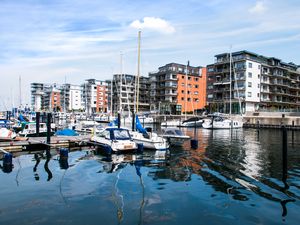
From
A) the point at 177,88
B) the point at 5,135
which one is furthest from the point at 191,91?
the point at 5,135

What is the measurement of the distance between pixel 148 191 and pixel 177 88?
98436 millimetres

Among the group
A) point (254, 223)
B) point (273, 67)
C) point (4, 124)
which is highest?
point (273, 67)

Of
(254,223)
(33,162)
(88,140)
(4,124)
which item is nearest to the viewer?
(254,223)

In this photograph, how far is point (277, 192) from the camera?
1502cm

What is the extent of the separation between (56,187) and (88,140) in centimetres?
1628

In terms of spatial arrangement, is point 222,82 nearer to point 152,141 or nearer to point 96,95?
point 152,141

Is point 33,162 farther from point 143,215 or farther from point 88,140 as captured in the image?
point 143,215

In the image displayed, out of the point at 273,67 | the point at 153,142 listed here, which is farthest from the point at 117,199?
the point at 273,67

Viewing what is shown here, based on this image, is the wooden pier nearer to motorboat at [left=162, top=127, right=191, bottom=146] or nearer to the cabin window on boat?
the cabin window on boat

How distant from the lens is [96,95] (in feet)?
532

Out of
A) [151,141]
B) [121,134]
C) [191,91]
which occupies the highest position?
[191,91]

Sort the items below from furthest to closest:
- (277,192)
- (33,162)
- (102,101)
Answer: (102,101), (33,162), (277,192)

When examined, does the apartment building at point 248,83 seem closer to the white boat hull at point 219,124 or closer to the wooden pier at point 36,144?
the white boat hull at point 219,124

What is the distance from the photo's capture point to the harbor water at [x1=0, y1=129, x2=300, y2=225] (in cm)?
1141
